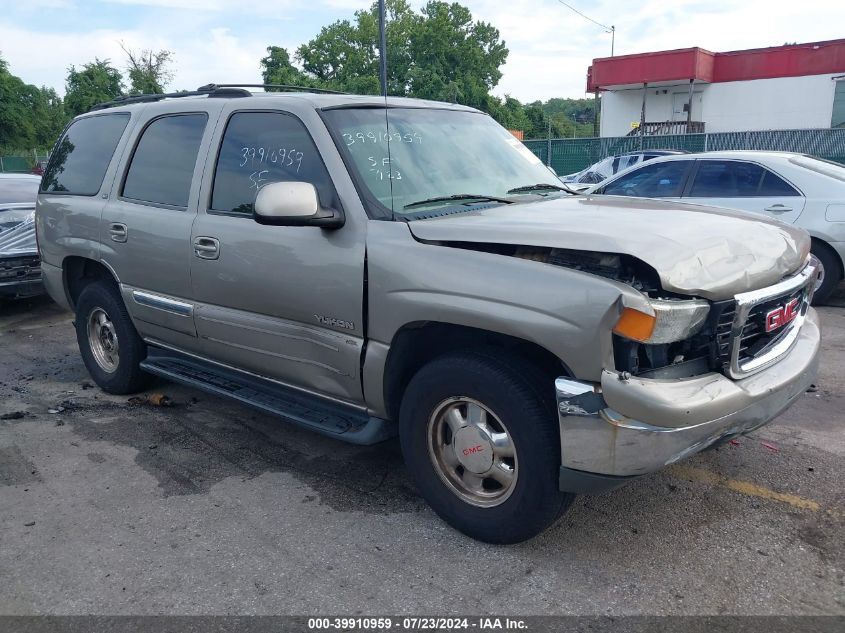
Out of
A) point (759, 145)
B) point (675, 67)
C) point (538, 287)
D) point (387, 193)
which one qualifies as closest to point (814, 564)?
point (538, 287)

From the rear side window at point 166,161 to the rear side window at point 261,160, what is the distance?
314 mm

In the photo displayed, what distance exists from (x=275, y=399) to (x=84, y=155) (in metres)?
2.66

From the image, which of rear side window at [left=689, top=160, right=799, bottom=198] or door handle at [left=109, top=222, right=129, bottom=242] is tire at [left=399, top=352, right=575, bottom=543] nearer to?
door handle at [left=109, top=222, right=129, bottom=242]

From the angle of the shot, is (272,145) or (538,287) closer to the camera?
(538,287)

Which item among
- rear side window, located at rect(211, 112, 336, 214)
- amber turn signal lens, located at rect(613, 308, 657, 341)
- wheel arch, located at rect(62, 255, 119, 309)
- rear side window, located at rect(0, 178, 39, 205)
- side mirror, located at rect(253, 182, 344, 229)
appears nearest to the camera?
amber turn signal lens, located at rect(613, 308, 657, 341)

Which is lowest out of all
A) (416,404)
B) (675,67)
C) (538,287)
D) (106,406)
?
(106,406)

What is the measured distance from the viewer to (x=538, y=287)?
2.66 meters

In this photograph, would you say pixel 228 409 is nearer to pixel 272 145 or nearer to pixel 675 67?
pixel 272 145

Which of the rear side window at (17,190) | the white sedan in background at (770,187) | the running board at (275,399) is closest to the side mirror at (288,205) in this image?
the running board at (275,399)

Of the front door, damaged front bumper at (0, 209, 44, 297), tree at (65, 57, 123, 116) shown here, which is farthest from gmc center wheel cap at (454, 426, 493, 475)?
tree at (65, 57, 123, 116)

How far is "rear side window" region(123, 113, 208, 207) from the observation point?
4191 millimetres

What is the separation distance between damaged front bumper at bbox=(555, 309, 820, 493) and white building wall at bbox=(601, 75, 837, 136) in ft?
117

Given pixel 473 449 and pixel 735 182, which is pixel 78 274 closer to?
pixel 473 449

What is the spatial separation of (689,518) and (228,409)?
310 cm
